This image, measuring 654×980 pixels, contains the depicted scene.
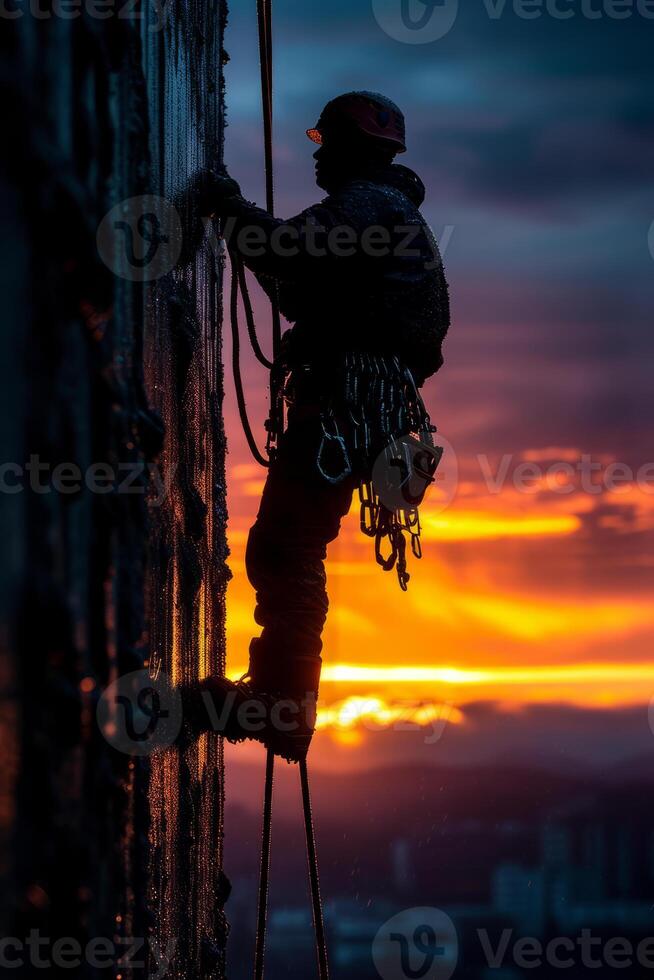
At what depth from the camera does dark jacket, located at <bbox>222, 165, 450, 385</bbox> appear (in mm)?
5777

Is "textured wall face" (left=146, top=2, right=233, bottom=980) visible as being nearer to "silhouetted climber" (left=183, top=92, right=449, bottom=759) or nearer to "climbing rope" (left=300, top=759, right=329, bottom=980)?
"silhouetted climber" (left=183, top=92, right=449, bottom=759)

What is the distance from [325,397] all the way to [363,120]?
3.51 ft

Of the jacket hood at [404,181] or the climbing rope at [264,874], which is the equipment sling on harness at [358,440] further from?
the jacket hood at [404,181]

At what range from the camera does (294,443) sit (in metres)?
6.03

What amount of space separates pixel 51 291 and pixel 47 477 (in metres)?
A: 0.28

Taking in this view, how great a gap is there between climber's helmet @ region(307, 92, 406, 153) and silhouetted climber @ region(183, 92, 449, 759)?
174 mm

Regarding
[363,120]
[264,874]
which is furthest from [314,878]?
[363,120]

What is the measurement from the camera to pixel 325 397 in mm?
6121

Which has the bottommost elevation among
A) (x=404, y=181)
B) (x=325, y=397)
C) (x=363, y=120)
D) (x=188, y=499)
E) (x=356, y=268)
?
(x=188, y=499)

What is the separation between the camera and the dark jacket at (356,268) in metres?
5.78

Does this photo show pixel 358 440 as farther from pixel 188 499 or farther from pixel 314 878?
pixel 314 878

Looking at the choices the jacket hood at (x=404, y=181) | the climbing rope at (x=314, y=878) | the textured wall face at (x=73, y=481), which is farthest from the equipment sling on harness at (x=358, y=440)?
the textured wall face at (x=73, y=481)

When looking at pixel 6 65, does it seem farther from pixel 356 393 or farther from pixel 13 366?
pixel 356 393

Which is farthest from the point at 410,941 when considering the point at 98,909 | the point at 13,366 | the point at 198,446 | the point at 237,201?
the point at 13,366
